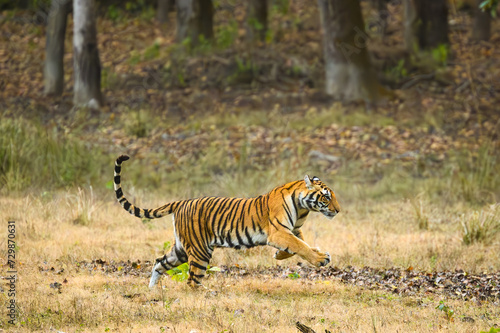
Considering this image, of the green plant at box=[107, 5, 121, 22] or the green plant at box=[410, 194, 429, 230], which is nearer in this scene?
the green plant at box=[410, 194, 429, 230]

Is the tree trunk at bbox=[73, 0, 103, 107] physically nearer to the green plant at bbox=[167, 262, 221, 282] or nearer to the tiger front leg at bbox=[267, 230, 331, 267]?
the green plant at bbox=[167, 262, 221, 282]

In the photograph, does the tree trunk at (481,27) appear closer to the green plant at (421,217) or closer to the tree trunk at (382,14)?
the tree trunk at (382,14)

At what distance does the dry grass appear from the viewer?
661 cm

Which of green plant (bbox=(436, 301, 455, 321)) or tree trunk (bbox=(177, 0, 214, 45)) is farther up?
tree trunk (bbox=(177, 0, 214, 45))

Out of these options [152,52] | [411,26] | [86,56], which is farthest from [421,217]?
[152,52]

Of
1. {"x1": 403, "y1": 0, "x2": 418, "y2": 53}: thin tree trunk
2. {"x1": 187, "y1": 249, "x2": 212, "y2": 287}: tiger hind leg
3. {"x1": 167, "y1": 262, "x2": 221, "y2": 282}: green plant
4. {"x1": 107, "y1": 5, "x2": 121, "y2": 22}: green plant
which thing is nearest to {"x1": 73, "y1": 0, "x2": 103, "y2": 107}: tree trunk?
{"x1": 107, "y1": 5, "x2": 121, "y2": 22}: green plant

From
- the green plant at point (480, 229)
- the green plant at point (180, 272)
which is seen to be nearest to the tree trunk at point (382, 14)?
the green plant at point (480, 229)

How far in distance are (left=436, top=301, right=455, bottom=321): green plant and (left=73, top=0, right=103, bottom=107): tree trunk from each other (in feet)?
50.6

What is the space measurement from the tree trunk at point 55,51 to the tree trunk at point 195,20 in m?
3.57

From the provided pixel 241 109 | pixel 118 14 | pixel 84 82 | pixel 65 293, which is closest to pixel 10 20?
pixel 118 14

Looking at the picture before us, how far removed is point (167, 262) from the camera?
8031 mm

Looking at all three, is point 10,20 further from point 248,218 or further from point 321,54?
point 248,218

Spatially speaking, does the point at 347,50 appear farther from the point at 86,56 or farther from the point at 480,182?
the point at 480,182

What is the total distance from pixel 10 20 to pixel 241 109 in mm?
13234
